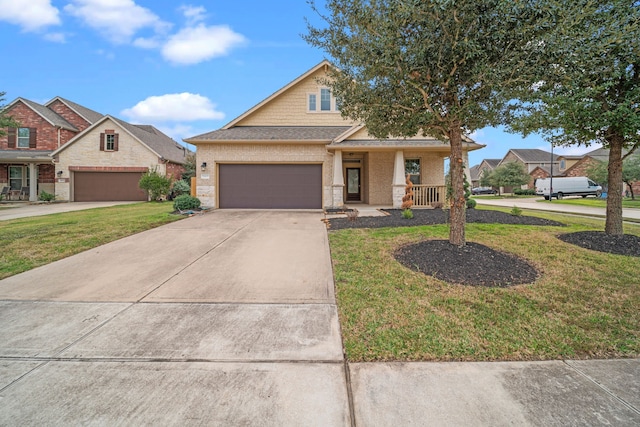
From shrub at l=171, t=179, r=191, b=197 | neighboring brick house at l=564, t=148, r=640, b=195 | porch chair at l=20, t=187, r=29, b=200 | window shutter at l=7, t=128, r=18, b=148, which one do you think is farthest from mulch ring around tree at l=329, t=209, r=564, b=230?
neighboring brick house at l=564, t=148, r=640, b=195

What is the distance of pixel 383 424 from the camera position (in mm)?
1921

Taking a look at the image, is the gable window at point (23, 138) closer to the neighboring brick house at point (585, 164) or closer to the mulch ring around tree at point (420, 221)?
the mulch ring around tree at point (420, 221)

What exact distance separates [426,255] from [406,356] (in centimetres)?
325

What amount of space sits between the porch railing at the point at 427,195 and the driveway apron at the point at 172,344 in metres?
9.08

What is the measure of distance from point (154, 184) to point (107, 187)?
4.61m

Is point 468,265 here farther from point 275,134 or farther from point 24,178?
point 24,178

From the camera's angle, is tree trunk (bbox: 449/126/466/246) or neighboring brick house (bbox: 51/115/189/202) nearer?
tree trunk (bbox: 449/126/466/246)

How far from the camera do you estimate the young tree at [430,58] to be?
14.0 ft

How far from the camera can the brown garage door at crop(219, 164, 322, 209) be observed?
13953 millimetres

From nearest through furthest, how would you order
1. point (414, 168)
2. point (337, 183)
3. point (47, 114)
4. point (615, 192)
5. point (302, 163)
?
1. point (615, 192)
2. point (337, 183)
3. point (302, 163)
4. point (414, 168)
5. point (47, 114)

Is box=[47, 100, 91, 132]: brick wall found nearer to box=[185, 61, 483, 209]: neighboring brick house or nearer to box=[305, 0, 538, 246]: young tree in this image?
box=[185, 61, 483, 209]: neighboring brick house

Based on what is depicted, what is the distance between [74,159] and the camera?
794 inches

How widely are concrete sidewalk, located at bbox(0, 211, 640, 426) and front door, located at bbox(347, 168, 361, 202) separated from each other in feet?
43.2

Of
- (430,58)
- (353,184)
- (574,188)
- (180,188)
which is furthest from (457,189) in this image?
(574,188)
